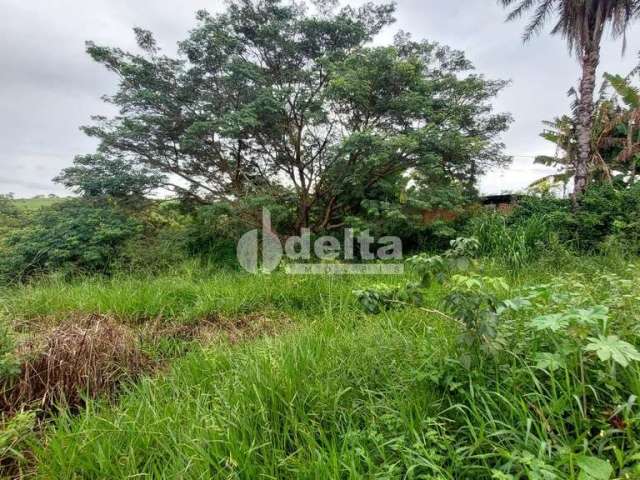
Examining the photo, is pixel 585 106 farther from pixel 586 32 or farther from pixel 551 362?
pixel 551 362

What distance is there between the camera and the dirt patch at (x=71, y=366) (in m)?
2.38


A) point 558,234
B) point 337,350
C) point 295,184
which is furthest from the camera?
point 295,184

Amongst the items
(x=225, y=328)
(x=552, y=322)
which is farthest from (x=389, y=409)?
(x=225, y=328)

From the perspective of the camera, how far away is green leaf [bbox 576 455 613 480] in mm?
1064

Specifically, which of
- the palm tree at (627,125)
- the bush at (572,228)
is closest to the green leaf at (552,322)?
the bush at (572,228)

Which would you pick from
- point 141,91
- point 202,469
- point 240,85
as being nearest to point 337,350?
point 202,469

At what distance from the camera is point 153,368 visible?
117 inches

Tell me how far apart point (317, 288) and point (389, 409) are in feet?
9.16

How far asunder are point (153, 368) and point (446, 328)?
9.36 feet

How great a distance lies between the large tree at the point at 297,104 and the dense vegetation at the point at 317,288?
50 millimetres

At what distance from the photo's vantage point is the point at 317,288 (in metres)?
4.47

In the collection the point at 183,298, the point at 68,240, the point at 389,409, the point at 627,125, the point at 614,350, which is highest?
the point at 627,125

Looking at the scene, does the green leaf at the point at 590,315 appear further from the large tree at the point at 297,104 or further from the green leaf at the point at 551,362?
the large tree at the point at 297,104

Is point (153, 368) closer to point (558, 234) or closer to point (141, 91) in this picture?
point (141, 91)
